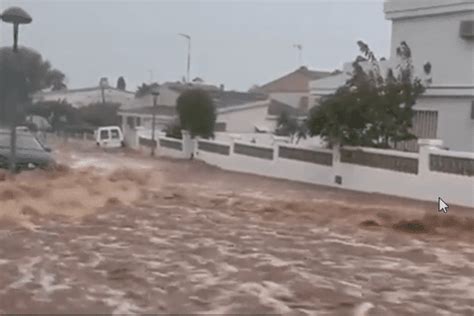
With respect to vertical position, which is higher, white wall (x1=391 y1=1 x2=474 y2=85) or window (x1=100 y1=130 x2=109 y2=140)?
white wall (x1=391 y1=1 x2=474 y2=85)

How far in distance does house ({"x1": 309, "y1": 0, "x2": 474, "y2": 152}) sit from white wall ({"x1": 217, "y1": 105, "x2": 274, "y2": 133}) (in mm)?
28959

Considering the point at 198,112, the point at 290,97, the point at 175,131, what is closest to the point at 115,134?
the point at 175,131

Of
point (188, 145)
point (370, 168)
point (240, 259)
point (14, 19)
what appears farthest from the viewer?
point (188, 145)

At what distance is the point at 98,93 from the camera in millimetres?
96562

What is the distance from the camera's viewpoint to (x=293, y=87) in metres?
76.9

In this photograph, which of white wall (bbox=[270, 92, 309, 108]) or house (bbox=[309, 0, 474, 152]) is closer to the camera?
house (bbox=[309, 0, 474, 152])

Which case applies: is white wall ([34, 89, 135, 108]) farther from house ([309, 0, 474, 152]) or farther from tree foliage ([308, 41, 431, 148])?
tree foliage ([308, 41, 431, 148])

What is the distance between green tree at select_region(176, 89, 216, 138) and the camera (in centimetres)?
3709

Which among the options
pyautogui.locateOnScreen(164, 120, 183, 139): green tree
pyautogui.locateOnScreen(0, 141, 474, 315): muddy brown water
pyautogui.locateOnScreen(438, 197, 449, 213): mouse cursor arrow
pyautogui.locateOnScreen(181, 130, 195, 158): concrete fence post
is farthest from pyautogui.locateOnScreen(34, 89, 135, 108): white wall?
pyautogui.locateOnScreen(0, 141, 474, 315): muddy brown water

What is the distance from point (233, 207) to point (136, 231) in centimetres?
435

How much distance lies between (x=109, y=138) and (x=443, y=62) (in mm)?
29734

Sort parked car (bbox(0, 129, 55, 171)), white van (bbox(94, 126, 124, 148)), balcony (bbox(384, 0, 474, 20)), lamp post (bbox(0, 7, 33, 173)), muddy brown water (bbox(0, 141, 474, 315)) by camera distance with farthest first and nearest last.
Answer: white van (bbox(94, 126, 124, 148)) → balcony (bbox(384, 0, 474, 20)) → parked car (bbox(0, 129, 55, 171)) → lamp post (bbox(0, 7, 33, 173)) → muddy brown water (bbox(0, 141, 474, 315))

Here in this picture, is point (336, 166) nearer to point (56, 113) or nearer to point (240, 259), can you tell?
point (240, 259)

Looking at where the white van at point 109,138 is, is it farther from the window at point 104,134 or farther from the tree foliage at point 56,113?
the tree foliage at point 56,113
